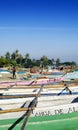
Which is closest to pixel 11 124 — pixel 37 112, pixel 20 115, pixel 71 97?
pixel 20 115

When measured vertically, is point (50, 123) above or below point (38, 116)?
below

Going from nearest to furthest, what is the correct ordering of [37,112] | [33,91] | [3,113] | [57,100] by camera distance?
[3,113], [37,112], [57,100], [33,91]

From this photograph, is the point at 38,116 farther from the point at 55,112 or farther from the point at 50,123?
the point at 55,112

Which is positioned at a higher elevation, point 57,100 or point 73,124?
point 57,100

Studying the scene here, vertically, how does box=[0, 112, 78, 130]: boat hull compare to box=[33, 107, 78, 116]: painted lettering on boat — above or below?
below

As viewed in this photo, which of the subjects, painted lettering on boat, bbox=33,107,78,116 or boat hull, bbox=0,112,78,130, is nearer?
boat hull, bbox=0,112,78,130

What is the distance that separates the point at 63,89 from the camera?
13.0 metres

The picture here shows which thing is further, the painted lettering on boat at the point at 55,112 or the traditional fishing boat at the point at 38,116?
the painted lettering on boat at the point at 55,112

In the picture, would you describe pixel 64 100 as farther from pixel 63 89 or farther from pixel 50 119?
pixel 63 89

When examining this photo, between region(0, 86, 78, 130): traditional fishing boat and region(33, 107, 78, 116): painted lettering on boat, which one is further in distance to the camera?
region(33, 107, 78, 116): painted lettering on boat

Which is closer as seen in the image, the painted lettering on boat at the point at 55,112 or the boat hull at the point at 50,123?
the boat hull at the point at 50,123

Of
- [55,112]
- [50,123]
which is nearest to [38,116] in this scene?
[50,123]

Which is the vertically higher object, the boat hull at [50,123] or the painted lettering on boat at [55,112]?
the painted lettering on boat at [55,112]

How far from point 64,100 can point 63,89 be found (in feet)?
11.1
